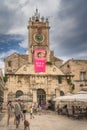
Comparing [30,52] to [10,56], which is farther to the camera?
[10,56]

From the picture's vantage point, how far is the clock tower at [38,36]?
5132cm

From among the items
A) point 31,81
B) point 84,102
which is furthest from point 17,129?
point 31,81

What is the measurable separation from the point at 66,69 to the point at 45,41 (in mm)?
9243

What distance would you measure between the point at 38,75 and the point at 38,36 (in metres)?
7.55

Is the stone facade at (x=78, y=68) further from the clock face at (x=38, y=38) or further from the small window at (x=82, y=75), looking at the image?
the clock face at (x=38, y=38)

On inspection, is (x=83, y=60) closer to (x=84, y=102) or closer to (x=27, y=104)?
(x=27, y=104)

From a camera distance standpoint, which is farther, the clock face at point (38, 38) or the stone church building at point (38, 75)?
the clock face at point (38, 38)

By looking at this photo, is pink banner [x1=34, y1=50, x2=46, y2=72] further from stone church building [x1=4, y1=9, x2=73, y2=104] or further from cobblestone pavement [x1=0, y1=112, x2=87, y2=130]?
cobblestone pavement [x1=0, y1=112, x2=87, y2=130]

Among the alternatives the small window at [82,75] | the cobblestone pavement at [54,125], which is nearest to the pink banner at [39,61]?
the small window at [82,75]

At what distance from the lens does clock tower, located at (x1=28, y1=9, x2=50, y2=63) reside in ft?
168

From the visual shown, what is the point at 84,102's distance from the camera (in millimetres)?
22031

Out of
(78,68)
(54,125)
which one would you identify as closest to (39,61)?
(78,68)

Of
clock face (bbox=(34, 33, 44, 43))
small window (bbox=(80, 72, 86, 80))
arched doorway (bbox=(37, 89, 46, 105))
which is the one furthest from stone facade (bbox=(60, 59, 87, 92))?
arched doorway (bbox=(37, 89, 46, 105))

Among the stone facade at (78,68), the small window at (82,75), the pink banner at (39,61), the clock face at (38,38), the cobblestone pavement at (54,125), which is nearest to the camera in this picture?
the cobblestone pavement at (54,125)
